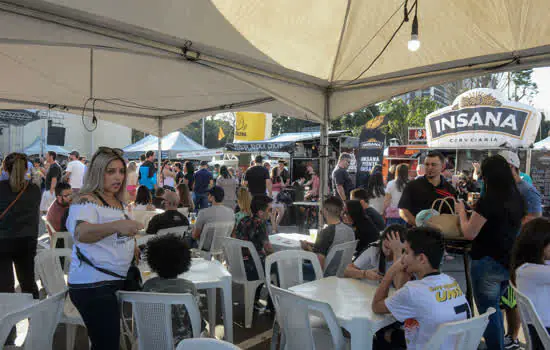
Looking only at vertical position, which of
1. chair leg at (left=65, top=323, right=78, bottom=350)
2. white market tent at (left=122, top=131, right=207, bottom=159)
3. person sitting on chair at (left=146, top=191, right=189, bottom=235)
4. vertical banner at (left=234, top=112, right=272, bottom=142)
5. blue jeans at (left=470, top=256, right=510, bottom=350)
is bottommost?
chair leg at (left=65, top=323, right=78, bottom=350)

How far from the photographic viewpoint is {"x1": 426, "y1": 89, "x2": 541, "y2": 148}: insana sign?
12.2 m

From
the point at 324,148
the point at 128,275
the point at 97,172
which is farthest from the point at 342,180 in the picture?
the point at 97,172

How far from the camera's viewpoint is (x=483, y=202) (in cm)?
282

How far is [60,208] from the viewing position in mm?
4832

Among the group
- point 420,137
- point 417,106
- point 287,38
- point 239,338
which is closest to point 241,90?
point 287,38

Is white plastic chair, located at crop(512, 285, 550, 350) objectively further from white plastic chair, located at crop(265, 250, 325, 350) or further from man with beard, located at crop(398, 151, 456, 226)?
man with beard, located at crop(398, 151, 456, 226)

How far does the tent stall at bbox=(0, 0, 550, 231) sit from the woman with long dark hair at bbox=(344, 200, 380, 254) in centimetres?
160

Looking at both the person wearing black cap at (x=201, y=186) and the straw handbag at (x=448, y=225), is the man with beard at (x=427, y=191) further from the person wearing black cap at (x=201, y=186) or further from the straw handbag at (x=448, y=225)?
the person wearing black cap at (x=201, y=186)

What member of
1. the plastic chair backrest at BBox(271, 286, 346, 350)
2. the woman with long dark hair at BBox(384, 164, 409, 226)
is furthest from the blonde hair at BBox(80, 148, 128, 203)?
the woman with long dark hair at BBox(384, 164, 409, 226)

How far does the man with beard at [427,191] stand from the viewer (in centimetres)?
368

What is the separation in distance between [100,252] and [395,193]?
17.1 feet

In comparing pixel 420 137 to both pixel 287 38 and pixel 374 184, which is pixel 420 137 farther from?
pixel 287 38

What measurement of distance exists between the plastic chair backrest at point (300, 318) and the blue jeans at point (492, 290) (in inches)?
55.2

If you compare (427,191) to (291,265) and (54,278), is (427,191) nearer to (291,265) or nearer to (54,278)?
(291,265)
